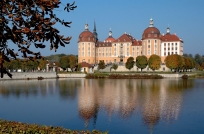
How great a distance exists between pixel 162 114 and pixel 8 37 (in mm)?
10957

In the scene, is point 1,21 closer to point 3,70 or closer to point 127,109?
point 3,70

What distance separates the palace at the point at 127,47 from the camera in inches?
2596

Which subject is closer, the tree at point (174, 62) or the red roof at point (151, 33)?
the tree at point (174, 62)

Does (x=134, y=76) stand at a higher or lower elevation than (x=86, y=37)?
lower

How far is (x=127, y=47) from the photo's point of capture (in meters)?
70.6

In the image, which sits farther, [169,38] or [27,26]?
[169,38]

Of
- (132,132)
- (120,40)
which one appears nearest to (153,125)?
(132,132)

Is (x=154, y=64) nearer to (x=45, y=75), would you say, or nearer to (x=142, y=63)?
(x=142, y=63)

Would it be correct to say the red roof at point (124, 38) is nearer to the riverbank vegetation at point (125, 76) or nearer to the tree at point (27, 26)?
the riverbank vegetation at point (125, 76)

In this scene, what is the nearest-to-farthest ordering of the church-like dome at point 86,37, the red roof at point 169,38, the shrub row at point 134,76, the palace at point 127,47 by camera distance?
the shrub row at point 134,76 < the palace at point 127,47 < the red roof at point 169,38 < the church-like dome at point 86,37

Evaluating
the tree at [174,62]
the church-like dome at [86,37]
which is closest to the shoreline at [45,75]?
the tree at [174,62]

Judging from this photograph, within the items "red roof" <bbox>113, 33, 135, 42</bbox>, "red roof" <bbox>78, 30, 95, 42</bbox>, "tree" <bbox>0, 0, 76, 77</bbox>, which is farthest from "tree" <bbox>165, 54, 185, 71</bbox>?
"tree" <bbox>0, 0, 76, 77</bbox>

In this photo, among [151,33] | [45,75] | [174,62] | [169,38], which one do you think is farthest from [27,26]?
[169,38]

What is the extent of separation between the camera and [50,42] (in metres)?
4.17
